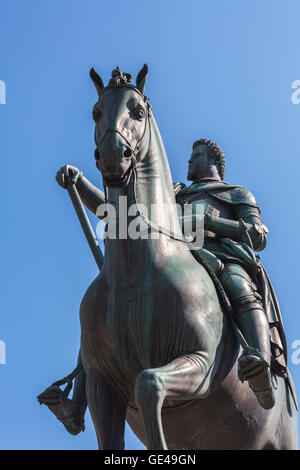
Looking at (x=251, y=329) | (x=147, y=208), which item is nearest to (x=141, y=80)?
(x=147, y=208)

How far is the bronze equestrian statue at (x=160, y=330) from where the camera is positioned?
869 cm

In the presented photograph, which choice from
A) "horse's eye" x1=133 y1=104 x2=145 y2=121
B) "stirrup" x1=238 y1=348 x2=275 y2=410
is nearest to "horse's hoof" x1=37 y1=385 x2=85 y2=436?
"stirrup" x1=238 y1=348 x2=275 y2=410

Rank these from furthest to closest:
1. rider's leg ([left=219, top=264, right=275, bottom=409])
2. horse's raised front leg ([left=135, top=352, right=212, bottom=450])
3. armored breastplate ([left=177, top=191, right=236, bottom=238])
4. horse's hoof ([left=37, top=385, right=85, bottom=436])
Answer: armored breastplate ([left=177, top=191, right=236, bottom=238]), horse's hoof ([left=37, top=385, right=85, bottom=436]), rider's leg ([left=219, top=264, right=275, bottom=409]), horse's raised front leg ([left=135, top=352, right=212, bottom=450])

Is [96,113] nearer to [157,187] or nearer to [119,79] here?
[119,79]

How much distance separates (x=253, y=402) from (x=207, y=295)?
137 centimetres

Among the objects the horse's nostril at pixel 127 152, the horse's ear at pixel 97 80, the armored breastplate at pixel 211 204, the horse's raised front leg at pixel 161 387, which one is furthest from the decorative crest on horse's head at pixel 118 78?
the horse's raised front leg at pixel 161 387

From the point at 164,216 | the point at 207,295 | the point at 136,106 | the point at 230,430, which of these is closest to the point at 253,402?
the point at 230,430

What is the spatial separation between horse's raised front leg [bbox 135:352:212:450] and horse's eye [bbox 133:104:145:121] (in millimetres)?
2314

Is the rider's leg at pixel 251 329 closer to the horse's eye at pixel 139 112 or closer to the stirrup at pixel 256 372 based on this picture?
the stirrup at pixel 256 372

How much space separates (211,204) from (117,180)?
2391 millimetres

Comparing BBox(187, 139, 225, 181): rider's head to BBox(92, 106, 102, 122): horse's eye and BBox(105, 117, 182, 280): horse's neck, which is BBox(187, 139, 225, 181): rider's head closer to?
BBox(105, 117, 182, 280): horse's neck

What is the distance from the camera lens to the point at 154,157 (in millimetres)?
9391

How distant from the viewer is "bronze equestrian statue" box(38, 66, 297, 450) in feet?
Answer: 28.5

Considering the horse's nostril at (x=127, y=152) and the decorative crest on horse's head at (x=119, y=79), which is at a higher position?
the decorative crest on horse's head at (x=119, y=79)
